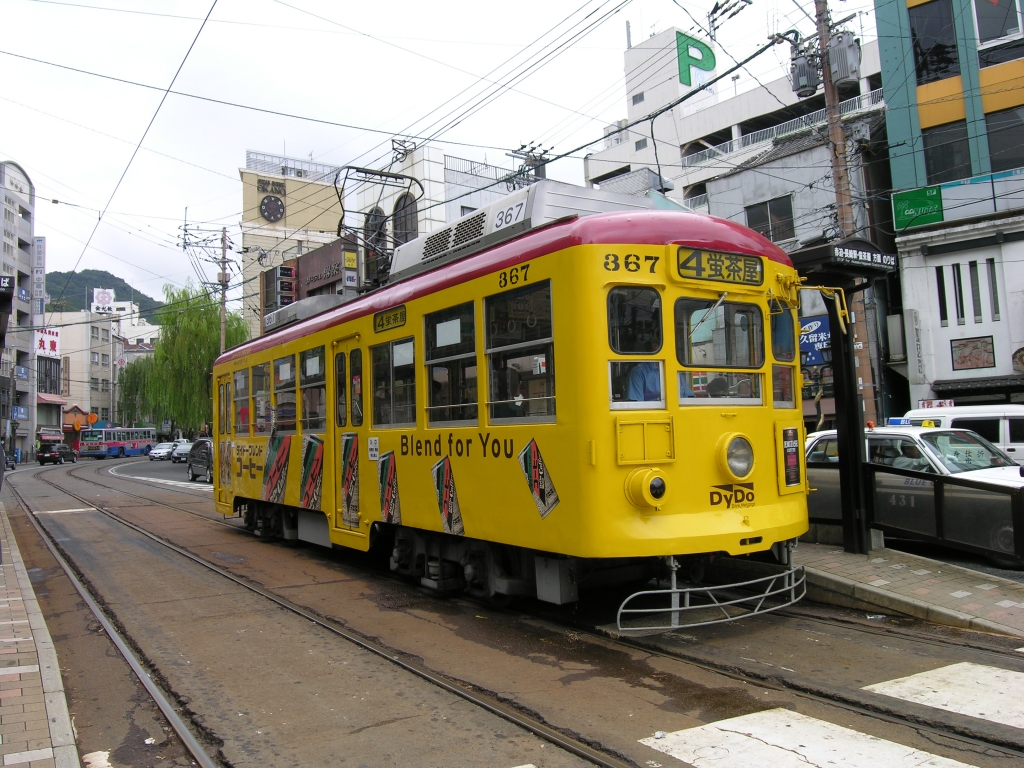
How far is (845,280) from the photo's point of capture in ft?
26.8

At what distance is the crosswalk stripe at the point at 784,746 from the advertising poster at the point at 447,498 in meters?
3.10

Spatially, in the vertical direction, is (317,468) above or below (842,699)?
above

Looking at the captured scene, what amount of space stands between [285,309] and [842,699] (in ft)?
31.7

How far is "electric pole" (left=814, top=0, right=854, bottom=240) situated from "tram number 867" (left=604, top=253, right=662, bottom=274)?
8.30 meters

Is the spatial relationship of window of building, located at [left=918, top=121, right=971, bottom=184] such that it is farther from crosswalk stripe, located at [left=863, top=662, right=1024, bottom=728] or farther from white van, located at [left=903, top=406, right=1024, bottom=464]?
crosswalk stripe, located at [left=863, top=662, right=1024, bottom=728]

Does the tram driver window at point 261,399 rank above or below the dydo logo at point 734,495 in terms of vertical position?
above

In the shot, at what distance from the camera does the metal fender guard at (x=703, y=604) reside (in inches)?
Answer: 221

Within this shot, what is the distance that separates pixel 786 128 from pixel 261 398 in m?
27.1

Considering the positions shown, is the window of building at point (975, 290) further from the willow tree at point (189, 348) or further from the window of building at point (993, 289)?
the willow tree at point (189, 348)

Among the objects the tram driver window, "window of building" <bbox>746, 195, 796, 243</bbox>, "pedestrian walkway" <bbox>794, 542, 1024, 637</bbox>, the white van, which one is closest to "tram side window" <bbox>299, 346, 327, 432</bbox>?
the tram driver window

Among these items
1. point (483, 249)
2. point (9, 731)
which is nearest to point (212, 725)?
point (9, 731)

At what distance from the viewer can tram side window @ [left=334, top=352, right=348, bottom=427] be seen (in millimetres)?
8961

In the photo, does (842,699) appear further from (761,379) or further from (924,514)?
(924,514)

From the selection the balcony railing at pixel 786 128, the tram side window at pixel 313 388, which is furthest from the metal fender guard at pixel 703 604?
the balcony railing at pixel 786 128
